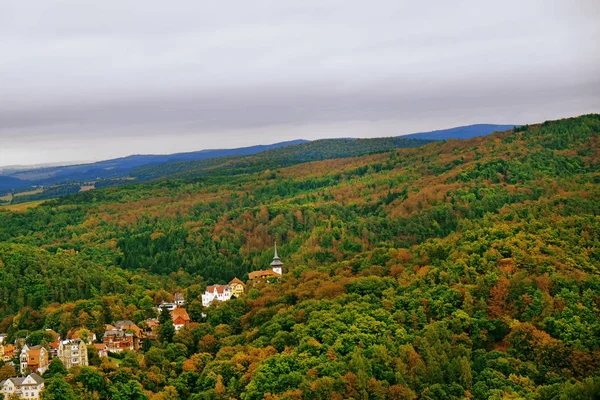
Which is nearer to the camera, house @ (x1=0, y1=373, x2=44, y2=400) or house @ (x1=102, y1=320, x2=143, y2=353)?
house @ (x1=0, y1=373, x2=44, y2=400)

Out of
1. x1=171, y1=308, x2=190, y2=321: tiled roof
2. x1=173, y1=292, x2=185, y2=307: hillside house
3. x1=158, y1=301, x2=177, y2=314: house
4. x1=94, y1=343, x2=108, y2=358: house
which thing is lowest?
x1=173, y1=292, x2=185, y2=307: hillside house

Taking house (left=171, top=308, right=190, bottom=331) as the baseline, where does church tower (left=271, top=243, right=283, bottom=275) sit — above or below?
below

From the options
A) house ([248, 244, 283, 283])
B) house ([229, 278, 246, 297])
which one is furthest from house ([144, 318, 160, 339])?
house ([248, 244, 283, 283])

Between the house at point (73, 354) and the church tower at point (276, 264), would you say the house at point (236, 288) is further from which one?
the house at point (73, 354)

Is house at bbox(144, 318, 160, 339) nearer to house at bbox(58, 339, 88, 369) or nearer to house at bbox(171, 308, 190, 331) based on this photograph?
house at bbox(171, 308, 190, 331)

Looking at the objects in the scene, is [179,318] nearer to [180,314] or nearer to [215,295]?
[180,314]

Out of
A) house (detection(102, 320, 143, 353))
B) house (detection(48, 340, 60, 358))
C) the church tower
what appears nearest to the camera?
house (detection(48, 340, 60, 358))

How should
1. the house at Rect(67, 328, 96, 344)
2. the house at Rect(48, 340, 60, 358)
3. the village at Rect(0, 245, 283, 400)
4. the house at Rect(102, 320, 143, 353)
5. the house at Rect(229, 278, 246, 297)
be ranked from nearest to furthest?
the village at Rect(0, 245, 283, 400), the house at Rect(48, 340, 60, 358), the house at Rect(67, 328, 96, 344), the house at Rect(102, 320, 143, 353), the house at Rect(229, 278, 246, 297)

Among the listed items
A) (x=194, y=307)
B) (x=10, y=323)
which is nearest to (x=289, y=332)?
(x=194, y=307)

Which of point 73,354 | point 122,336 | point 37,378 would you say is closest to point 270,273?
point 122,336
